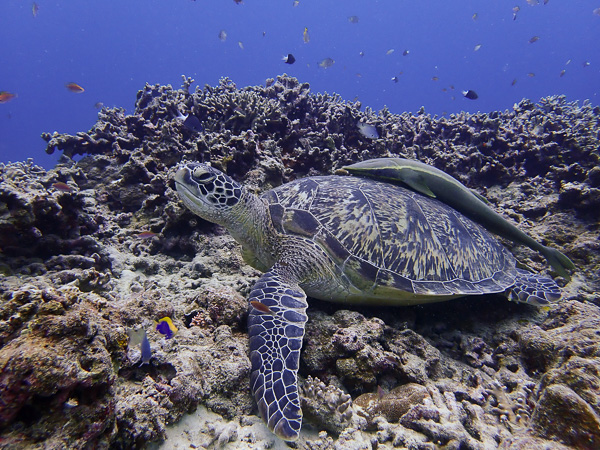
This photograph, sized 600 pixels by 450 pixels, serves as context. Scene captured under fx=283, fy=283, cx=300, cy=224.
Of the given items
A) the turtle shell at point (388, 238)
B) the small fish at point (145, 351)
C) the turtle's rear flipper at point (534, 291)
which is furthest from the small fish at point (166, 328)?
the turtle's rear flipper at point (534, 291)

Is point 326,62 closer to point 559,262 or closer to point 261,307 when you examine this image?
point 559,262

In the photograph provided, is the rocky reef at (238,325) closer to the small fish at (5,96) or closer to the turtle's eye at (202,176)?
the turtle's eye at (202,176)

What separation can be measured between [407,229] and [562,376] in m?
1.69

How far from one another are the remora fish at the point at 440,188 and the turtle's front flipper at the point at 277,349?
206 cm

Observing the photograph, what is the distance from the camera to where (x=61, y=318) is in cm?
114

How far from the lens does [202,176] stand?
2.82m

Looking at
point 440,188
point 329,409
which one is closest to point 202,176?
point 329,409

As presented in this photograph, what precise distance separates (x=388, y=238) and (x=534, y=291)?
1.70 meters

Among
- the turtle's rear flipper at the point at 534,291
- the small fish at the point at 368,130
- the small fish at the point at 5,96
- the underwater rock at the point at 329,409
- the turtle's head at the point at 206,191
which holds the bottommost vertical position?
the underwater rock at the point at 329,409

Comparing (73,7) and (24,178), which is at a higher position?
(73,7)

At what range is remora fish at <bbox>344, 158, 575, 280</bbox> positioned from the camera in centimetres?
373

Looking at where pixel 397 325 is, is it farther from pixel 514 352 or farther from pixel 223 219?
pixel 223 219

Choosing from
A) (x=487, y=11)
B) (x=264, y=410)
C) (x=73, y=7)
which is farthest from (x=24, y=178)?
(x=73, y=7)

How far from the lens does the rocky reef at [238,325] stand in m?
1.17
